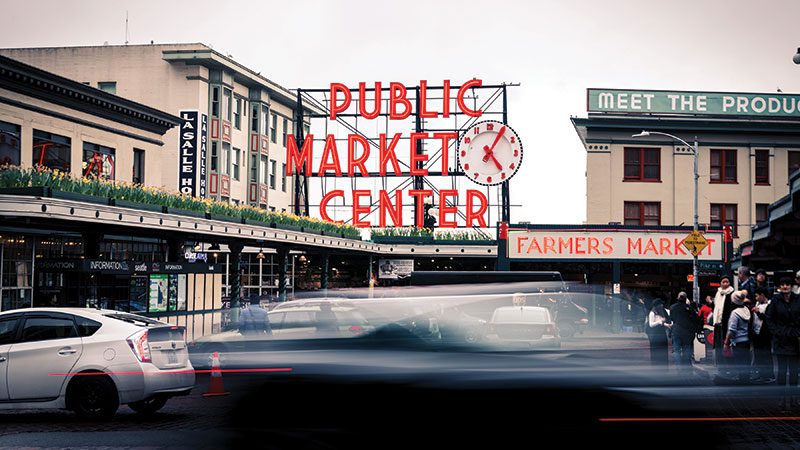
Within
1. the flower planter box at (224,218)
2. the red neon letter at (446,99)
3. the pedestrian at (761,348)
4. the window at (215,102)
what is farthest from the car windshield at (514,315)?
the red neon letter at (446,99)

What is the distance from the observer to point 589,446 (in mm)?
10367

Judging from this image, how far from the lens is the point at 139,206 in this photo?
78.8ft

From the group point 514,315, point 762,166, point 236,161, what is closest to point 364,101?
point 236,161

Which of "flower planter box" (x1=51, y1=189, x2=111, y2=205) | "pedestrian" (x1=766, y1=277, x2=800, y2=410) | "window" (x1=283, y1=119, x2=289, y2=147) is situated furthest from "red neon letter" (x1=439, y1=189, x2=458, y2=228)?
"pedestrian" (x1=766, y1=277, x2=800, y2=410)

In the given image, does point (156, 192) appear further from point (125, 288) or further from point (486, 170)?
point (486, 170)

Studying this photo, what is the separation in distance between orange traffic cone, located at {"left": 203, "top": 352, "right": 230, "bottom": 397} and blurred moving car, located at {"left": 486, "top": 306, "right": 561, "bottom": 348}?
5419 millimetres

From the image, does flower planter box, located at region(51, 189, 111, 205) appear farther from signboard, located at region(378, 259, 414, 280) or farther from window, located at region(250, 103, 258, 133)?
window, located at region(250, 103, 258, 133)

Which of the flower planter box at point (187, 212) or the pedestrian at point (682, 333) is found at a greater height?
the flower planter box at point (187, 212)

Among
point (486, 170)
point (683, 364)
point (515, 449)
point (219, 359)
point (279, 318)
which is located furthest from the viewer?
point (486, 170)

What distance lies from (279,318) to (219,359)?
2683 millimetres

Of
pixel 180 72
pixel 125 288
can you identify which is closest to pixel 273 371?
pixel 125 288

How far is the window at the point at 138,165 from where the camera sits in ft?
123

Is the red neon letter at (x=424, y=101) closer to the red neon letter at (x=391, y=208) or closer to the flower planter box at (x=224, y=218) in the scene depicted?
the red neon letter at (x=391, y=208)

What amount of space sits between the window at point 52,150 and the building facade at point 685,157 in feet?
94.5
